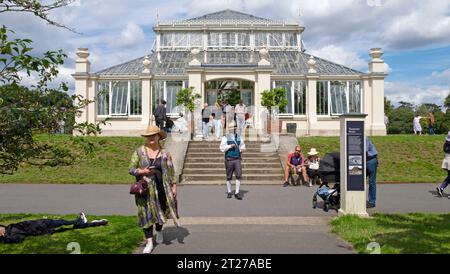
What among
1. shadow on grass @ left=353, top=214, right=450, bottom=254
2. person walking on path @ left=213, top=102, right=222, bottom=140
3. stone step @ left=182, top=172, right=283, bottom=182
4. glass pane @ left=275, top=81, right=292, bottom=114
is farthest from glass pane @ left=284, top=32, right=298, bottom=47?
shadow on grass @ left=353, top=214, right=450, bottom=254

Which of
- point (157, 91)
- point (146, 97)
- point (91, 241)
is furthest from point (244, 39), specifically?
point (91, 241)

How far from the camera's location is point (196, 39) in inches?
1432

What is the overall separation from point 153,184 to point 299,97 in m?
24.3

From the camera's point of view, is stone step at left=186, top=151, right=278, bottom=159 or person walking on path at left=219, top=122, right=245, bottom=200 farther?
stone step at left=186, top=151, right=278, bottom=159

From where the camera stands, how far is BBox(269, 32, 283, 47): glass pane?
3647 cm

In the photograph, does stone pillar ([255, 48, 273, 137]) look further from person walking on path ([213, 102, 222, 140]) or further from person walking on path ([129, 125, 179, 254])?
person walking on path ([129, 125, 179, 254])

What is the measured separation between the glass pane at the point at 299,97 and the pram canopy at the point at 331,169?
64.9 feet

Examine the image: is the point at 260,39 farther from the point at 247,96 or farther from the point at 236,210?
the point at 236,210

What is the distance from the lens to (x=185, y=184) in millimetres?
16125

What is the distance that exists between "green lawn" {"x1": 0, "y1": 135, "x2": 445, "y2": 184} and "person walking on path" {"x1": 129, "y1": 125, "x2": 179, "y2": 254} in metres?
8.28

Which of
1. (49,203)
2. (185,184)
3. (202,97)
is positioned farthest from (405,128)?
(49,203)

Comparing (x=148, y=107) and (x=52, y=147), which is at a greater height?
(x=148, y=107)
